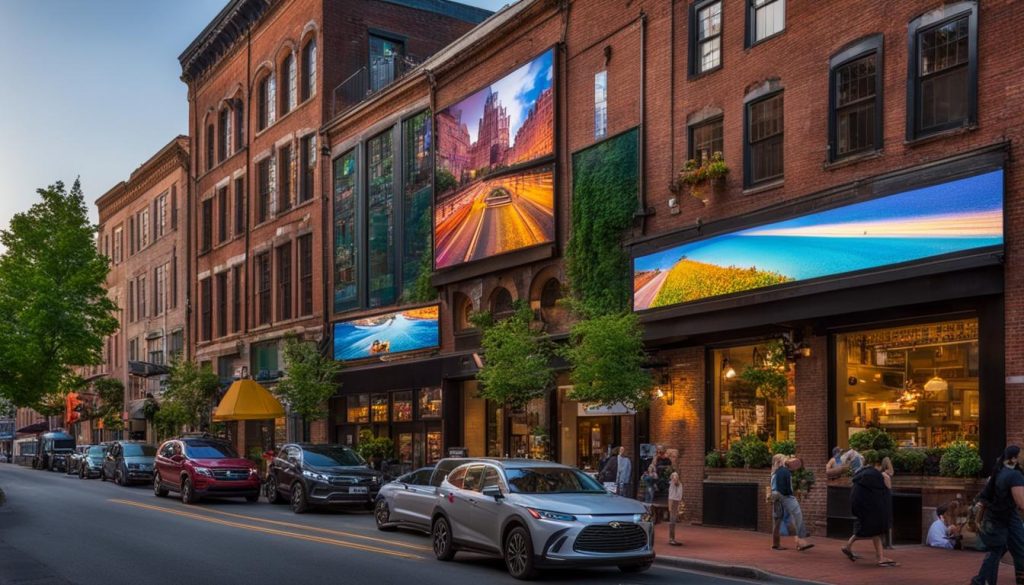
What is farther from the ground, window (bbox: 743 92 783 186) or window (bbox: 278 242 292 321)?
window (bbox: 743 92 783 186)

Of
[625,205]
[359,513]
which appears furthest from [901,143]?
[359,513]

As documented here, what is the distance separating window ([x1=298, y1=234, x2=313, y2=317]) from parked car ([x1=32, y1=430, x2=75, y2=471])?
21850 mm

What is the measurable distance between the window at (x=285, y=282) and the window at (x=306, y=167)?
2112 millimetres

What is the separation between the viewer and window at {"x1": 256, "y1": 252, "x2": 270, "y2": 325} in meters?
44.0

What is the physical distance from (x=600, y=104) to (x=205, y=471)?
13.4 meters

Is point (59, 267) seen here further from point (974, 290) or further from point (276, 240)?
point (974, 290)

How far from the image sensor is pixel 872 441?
61.5 ft

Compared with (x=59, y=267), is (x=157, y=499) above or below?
below

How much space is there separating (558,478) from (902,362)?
22.8 ft

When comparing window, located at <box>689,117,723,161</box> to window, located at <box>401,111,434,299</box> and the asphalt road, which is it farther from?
window, located at <box>401,111,434,299</box>

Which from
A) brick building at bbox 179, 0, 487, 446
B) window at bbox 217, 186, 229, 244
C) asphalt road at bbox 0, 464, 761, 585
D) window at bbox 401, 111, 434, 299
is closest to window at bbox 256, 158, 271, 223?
brick building at bbox 179, 0, 487, 446

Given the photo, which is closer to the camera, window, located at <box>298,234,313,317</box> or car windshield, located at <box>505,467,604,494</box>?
car windshield, located at <box>505,467,604,494</box>

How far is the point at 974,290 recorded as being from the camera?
16.9 meters

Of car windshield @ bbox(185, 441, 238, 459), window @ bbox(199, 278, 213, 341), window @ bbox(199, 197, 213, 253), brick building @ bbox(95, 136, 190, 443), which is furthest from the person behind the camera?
brick building @ bbox(95, 136, 190, 443)
